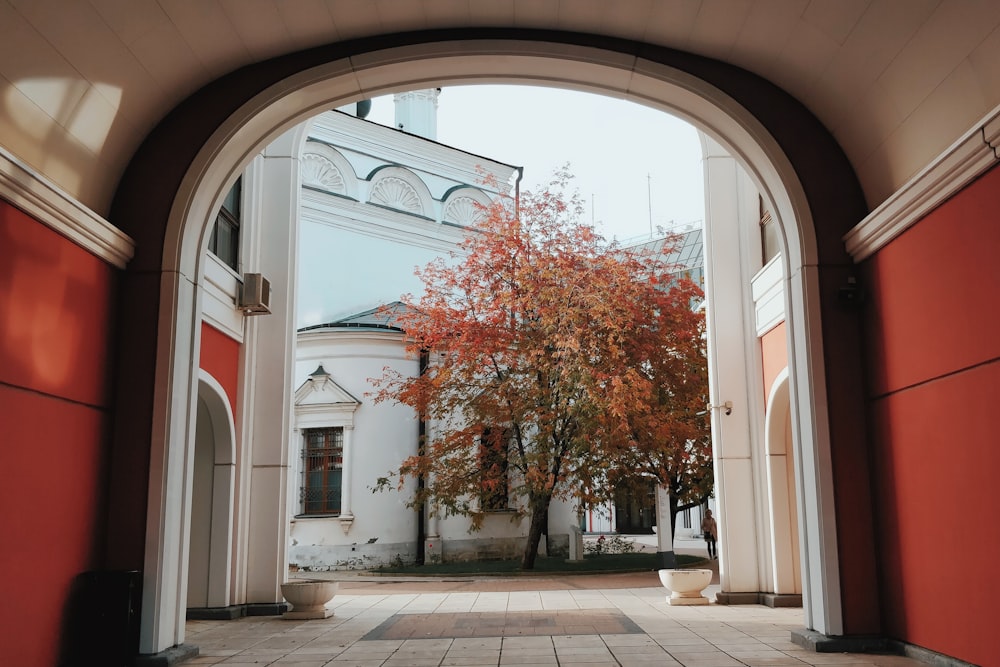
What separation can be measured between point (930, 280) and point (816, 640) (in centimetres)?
279

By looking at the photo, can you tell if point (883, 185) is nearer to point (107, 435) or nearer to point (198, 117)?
point (198, 117)

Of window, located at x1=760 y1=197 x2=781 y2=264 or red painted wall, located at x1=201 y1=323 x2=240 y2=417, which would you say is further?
window, located at x1=760 y1=197 x2=781 y2=264

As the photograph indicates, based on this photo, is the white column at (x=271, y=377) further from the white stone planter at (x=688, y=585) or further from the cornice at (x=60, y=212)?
the white stone planter at (x=688, y=585)

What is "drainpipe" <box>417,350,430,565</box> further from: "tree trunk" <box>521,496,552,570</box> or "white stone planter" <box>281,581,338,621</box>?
"white stone planter" <box>281,581,338,621</box>

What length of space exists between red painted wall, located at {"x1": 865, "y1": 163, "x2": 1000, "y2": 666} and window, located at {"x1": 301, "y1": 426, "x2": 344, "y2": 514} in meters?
15.0

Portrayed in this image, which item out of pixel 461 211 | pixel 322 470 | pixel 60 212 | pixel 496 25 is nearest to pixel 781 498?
pixel 496 25

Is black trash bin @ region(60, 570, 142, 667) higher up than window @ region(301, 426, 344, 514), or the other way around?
window @ region(301, 426, 344, 514)

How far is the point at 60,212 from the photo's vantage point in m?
6.05

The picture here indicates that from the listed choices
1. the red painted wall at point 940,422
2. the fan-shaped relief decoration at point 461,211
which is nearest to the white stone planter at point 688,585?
the red painted wall at point 940,422

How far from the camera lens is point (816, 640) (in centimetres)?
682

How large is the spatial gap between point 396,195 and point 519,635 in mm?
17489

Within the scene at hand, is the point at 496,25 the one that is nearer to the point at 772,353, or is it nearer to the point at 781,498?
the point at 772,353

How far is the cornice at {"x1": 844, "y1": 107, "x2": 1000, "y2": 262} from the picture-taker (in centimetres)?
517

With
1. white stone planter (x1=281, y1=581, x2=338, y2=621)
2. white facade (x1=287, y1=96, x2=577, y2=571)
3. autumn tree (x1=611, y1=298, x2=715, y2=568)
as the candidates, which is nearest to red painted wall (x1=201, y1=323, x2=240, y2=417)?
white stone planter (x1=281, y1=581, x2=338, y2=621)
